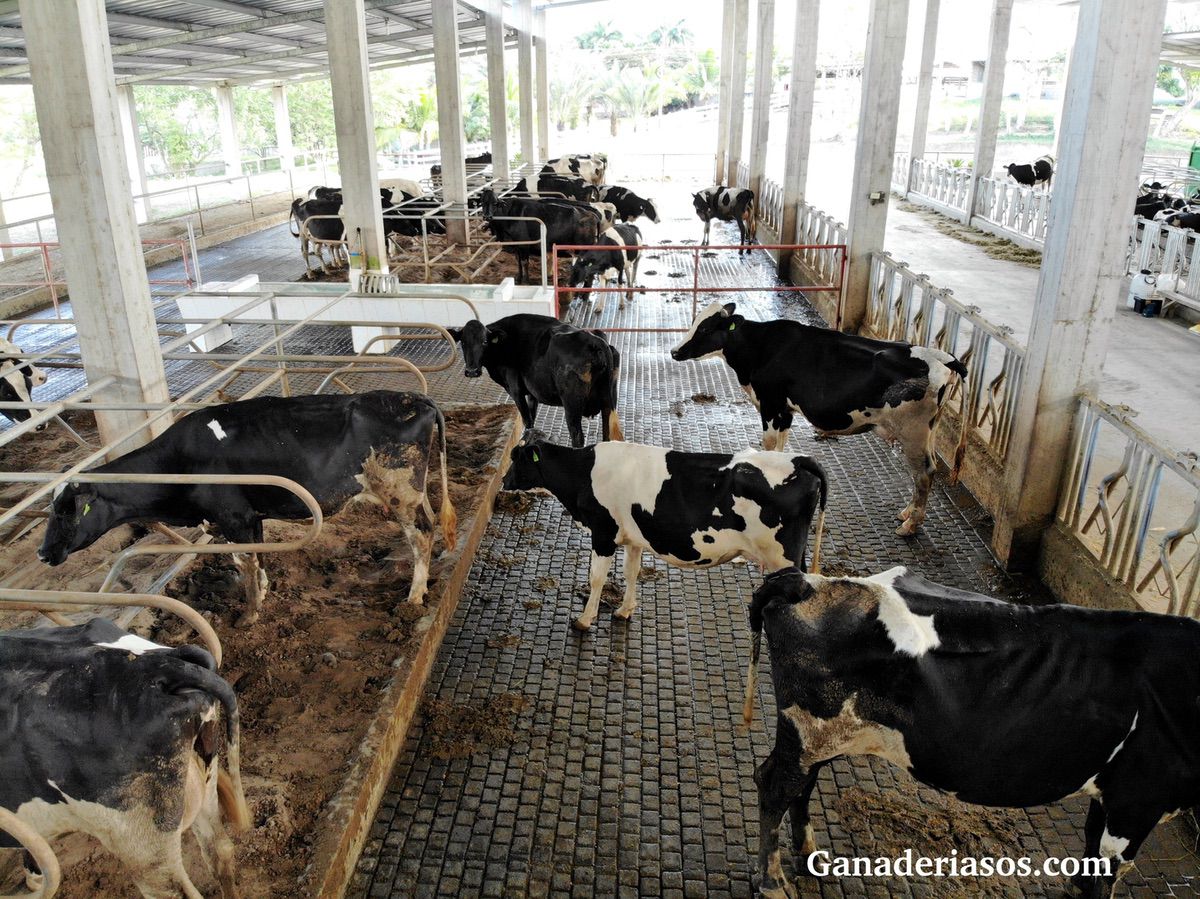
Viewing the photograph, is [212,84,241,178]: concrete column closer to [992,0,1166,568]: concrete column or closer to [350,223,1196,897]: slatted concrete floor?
[350,223,1196,897]: slatted concrete floor

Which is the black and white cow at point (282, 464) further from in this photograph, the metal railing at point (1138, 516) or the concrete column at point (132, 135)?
the concrete column at point (132, 135)

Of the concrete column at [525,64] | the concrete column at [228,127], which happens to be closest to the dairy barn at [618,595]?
the concrete column at [525,64]

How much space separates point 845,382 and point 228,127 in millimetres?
30826

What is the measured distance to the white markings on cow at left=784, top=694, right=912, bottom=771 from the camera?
3.56m

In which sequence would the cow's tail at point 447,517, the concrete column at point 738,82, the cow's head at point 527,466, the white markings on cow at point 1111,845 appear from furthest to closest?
the concrete column at point 738,82, the cow's tail at point 447,517, the cow's head at point 527,466, the white markings on cow at point 1111,845

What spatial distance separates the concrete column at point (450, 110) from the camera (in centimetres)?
1806

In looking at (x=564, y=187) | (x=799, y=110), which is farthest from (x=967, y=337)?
(x=564, y=187)

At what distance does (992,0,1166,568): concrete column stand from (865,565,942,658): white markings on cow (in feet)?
10.9

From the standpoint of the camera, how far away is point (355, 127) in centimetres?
1224

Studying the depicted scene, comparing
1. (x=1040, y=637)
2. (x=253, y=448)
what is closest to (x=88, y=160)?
(x=253, y=448)

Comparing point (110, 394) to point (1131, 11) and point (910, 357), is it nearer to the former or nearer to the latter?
point (910, 357)

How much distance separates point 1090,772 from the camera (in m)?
3.42

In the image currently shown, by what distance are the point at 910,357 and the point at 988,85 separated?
1761 cm

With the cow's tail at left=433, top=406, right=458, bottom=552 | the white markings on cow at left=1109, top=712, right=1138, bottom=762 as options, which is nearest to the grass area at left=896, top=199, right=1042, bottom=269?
the cow's tail at left=433, top=406, right=458, bottom=552
